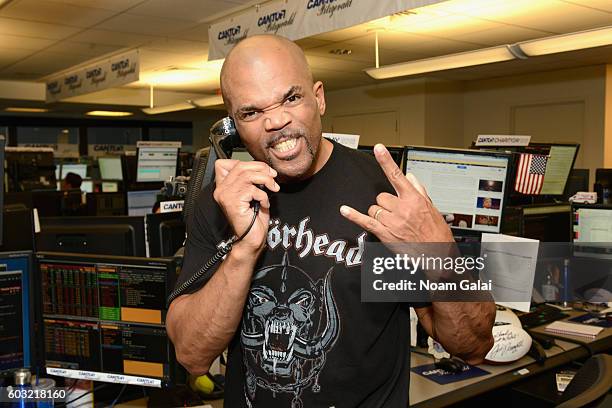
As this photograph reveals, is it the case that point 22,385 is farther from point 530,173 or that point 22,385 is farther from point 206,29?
point 206,29

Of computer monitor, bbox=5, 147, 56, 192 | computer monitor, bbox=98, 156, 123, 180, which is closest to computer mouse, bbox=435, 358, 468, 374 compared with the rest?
computer monitor, bbox=5, 147, 56, 192

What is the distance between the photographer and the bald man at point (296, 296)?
1.08 metres

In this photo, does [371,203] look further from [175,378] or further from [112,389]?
[112,389]

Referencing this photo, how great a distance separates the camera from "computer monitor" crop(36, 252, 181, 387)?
1.52 metres

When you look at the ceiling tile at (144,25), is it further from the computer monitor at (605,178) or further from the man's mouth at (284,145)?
the man's mouth at (284,145)

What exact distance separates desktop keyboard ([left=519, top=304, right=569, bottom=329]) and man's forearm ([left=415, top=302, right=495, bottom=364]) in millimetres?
1459

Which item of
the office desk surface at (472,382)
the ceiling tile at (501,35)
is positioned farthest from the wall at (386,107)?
the office desk surface at (472,382)

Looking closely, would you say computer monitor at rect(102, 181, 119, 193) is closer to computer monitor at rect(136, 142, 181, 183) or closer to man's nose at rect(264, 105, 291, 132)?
computer monitor at rect(136, 142, 181, 183)

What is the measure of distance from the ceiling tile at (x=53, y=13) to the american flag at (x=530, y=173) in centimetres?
375

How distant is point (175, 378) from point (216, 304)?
59cm

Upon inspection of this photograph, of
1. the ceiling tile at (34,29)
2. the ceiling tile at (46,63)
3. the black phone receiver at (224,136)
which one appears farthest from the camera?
the ceiling tile at (46,63)

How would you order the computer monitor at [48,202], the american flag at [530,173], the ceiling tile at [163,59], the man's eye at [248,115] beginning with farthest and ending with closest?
the ceiling tile at [163,59] → the computer monitor at [48,202] → the american flag at [530,173] → the man's eye at [248,115]

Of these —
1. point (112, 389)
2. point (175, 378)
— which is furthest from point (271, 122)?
point (112, 389)

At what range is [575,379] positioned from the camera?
127 cm
